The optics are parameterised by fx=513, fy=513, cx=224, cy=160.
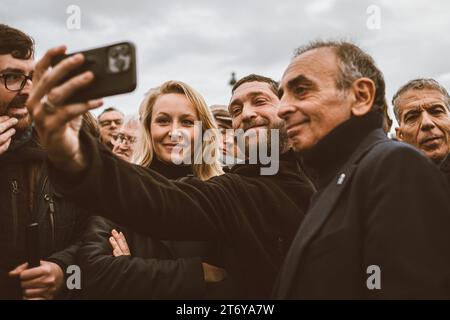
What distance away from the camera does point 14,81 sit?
3172mm

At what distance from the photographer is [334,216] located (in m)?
1.95

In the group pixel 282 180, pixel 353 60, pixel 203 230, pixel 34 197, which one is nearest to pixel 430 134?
pixel 282 180

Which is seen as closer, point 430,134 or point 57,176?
point 57,176

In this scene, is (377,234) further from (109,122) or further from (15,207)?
(109,122)

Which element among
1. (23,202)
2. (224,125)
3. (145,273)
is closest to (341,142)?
(145,273)

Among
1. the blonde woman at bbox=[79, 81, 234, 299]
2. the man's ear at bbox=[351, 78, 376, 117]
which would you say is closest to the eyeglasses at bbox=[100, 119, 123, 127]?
the blonde woman at bbox=[79, 81, 234, 299]

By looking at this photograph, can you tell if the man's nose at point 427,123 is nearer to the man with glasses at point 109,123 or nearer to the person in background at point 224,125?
the person in background at point 224,125

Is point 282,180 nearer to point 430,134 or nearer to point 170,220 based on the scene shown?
point 170,220

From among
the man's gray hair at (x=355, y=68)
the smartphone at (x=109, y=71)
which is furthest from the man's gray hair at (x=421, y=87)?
the smartphone at (x=109, y=71)

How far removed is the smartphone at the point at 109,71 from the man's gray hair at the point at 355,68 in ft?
3.46

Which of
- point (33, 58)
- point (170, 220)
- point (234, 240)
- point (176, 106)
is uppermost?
point (33, 58)

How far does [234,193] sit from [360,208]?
1151 millimetres

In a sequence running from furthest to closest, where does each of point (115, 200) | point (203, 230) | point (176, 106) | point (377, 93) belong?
1. point (176, 106)
2. point (203, 230)
3. point (377, 93)
4. point (115, 200)

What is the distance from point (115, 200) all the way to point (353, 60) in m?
1.31
